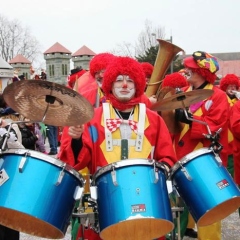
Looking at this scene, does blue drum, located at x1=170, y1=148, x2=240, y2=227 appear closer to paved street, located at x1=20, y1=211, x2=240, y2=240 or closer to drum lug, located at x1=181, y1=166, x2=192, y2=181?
drum lug, located at x1=181, y1=166, x2=192, y2=181

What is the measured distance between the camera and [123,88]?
3000 millimetres

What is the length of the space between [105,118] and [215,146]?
0.85 meters

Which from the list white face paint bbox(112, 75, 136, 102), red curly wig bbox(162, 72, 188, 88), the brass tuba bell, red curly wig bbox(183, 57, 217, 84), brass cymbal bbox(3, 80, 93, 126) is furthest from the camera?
red curly wig bbox(162, 72, 188, 88)

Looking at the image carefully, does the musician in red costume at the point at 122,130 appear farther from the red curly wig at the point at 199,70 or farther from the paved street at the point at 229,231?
the paved street at the point at 229,231

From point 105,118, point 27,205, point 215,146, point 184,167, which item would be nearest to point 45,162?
point 27,205

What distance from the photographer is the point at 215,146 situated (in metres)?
2.72

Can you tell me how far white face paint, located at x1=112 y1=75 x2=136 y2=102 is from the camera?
2.99 meters

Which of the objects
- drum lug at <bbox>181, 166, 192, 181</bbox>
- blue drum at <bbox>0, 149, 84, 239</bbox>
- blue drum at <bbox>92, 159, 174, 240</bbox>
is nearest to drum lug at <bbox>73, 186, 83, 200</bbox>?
blue drum at <bbox>0, 149, 84, 239</bbox>

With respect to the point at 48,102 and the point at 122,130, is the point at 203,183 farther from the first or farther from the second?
→ the point at 48,102

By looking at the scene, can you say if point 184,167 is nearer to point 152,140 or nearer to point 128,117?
point 152,140

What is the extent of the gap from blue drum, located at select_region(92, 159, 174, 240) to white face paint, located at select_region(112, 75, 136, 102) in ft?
2.32

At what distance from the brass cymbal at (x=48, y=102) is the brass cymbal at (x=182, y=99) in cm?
80

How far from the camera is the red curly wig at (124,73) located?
3020 mm

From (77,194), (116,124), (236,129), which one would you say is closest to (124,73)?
(116,124)
